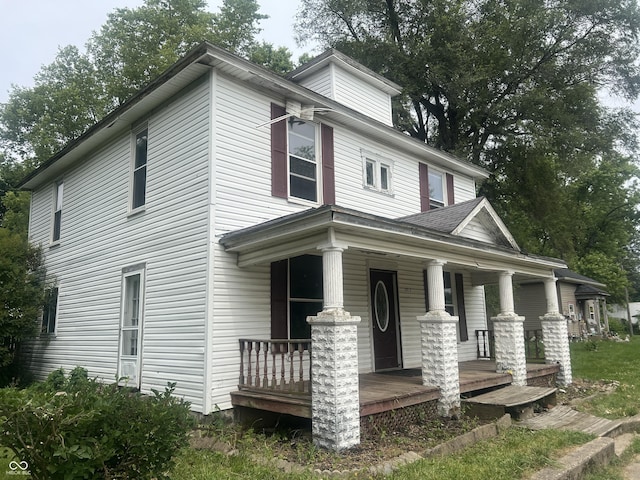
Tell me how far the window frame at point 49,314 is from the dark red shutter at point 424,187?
9305mm

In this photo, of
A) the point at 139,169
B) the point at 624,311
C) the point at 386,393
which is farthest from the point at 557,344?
the point at 624,311

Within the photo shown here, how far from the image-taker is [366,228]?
21.6ft

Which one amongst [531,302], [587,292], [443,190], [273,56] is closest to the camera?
[443,190]

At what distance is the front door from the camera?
32.9 ft

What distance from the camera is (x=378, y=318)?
1016cm

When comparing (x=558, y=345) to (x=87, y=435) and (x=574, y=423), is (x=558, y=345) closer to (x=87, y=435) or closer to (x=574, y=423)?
(x=574, y=423)

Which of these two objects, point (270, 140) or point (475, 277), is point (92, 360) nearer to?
point (270, 140)

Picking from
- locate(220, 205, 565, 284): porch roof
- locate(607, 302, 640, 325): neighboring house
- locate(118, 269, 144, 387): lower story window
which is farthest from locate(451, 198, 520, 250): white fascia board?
locate(607, 302, 640, 325): neighboring house

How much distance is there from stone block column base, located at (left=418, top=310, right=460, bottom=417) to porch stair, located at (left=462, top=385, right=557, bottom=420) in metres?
0.29

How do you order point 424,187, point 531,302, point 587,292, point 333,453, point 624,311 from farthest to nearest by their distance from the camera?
point 624,311 < point 587,292 < point 531,302 < point 424,187 < point 333,453

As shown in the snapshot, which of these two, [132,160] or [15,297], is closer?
[132,160]

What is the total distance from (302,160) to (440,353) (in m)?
4.31

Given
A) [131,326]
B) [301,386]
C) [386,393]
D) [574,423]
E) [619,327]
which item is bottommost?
[574,423]

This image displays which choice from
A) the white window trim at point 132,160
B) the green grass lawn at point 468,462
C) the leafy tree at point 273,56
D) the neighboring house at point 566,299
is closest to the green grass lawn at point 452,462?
the green grass lawn at point 468,462
